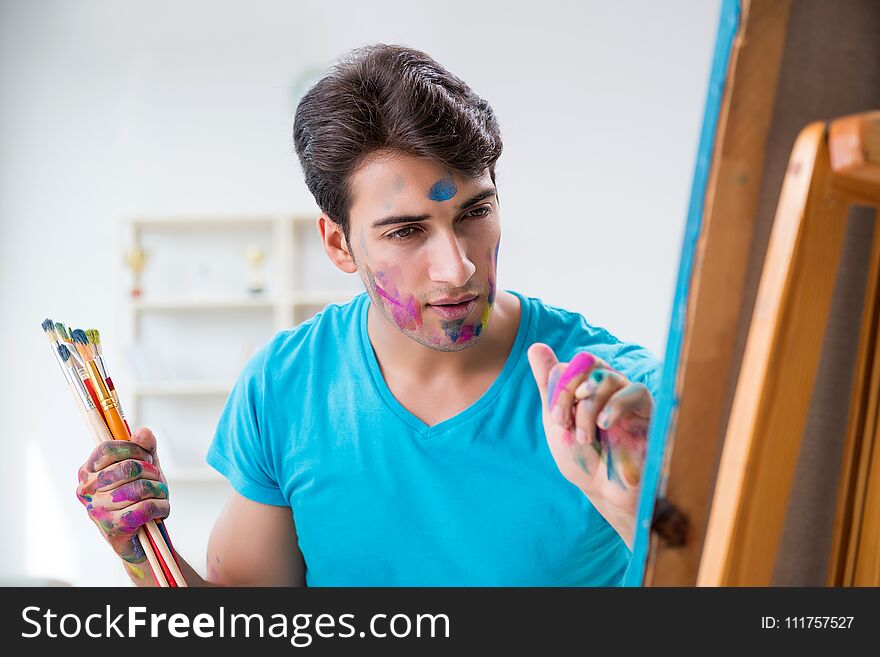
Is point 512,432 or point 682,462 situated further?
point 512,432

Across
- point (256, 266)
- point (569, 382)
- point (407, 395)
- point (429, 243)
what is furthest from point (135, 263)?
point (569, 382)

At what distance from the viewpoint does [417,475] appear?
3.52 ft

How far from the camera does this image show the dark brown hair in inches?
39.1

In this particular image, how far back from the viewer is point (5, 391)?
11.5ft

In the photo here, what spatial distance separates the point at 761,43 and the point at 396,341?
2.37 feet

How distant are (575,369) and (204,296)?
3.00 meters

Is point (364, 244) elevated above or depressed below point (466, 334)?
above

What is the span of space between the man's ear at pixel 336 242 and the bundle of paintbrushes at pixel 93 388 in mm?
393

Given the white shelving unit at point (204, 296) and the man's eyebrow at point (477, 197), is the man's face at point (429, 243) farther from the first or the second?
the white shelving unit at point (204, 296)

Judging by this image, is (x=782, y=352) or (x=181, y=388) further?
(x=181, y=388)

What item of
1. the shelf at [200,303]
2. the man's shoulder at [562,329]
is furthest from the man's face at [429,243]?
the shelf at [200,303]

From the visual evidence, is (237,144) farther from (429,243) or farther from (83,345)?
(83,345)

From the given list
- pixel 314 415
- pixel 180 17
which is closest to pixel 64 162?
pixel 180 17

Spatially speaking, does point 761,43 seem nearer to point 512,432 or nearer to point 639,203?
point 512,432
